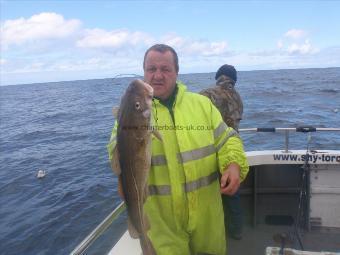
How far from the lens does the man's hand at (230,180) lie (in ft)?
9.55

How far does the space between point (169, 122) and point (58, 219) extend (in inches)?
360

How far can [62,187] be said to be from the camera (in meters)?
14.0

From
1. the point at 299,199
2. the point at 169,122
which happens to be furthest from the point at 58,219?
the point at 169,122

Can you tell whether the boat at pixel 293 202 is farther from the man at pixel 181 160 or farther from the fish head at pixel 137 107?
the fish head at pixel 137 107

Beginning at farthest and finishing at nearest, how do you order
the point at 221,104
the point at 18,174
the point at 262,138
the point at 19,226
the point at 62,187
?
the point at 262,138 → the point at 18,174 → the point at 62,187 → the point at 19,226 → the point at 221,104

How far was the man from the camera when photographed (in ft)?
9.86

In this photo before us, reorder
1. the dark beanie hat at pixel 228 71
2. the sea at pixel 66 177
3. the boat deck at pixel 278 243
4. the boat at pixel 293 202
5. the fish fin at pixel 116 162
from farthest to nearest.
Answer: the sea at pixel 66 177 → the dark beanie hat at pixel 228 71 → the boat at pixel 293 202 → the boat deck at pixel 278 243 → the fish fin at pixel 116 162

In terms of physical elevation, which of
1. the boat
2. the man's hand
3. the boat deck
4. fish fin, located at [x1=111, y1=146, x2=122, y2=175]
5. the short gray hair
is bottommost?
the boat deck

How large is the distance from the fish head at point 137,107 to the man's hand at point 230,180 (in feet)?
2.93

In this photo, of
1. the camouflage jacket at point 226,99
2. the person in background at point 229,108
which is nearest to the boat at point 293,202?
the person in background at point 229,108

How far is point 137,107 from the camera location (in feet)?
7.80

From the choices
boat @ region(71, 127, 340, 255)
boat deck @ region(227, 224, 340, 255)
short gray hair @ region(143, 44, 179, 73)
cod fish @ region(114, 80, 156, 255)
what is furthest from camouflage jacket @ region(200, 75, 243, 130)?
cod fish @ region(114, 80, 156, 255)

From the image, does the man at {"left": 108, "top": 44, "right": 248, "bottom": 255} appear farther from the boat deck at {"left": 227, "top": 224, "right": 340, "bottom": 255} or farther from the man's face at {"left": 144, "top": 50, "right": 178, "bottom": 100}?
the boat deck at {"left": 227, "top": 224, "right": 340, "bottom": 255}

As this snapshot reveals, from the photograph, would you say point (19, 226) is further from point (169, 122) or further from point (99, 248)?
point (169, 122)
